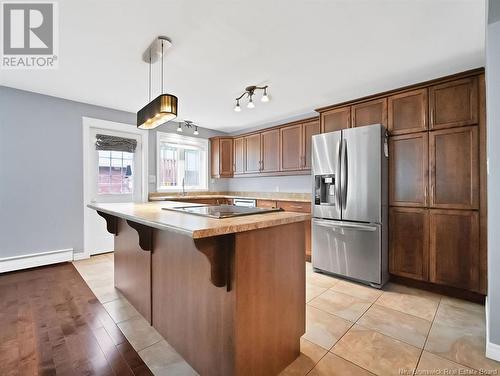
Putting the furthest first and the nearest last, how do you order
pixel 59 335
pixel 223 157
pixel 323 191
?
pixel 223 157, pixel 323 191, pixel 59 335

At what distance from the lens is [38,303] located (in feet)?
7.66

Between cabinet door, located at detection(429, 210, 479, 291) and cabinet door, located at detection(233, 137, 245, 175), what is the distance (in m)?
3.35

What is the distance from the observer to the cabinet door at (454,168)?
2.37 meters

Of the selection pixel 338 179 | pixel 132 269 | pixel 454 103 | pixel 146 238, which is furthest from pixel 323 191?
pixel 132 269

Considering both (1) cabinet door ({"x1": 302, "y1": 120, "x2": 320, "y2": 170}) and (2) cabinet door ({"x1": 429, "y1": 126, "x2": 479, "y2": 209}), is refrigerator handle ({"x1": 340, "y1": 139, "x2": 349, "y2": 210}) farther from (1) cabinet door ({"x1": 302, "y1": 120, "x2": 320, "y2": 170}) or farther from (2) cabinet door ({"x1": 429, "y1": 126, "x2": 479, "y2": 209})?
(1) cabinet door ({"x1": 302, "y1": 120, "x2": 320, "y2": 170})

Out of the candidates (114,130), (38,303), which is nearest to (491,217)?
(38,303)

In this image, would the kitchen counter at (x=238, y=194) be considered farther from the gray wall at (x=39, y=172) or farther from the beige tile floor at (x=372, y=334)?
the beige tile floor at (x=372, y=334)

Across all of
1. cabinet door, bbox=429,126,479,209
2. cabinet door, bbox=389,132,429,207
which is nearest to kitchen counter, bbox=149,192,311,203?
cabinet door, bbox=389,132,429,207

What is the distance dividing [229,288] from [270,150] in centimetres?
350

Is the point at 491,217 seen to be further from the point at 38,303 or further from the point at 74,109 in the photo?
the point at 74,109

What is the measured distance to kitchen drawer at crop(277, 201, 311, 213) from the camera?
3617 mm

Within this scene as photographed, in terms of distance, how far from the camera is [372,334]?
1872 mm

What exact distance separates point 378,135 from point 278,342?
231cm

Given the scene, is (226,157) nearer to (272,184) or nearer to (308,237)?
(272,184)
